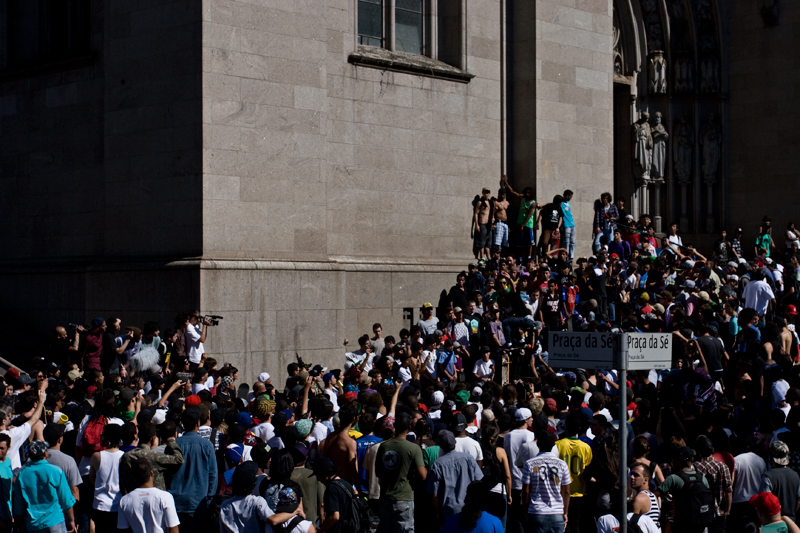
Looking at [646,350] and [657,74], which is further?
[657,74]

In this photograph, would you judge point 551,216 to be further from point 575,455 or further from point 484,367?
point 575,455

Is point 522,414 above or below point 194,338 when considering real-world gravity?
below

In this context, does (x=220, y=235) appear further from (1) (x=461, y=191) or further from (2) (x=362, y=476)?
(2) (x=362, y=476)

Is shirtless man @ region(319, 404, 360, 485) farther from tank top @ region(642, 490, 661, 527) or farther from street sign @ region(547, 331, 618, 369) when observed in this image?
tank top @ region(642, 490, 661, 527)

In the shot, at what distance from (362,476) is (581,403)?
9.18 feet

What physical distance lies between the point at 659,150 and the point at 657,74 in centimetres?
197

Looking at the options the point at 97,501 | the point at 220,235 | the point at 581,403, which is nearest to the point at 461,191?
the point at 220,235

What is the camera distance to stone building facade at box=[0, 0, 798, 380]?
17.9 metres

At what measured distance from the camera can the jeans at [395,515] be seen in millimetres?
9734

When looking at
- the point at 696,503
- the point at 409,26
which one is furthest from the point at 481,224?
the point at 696,503

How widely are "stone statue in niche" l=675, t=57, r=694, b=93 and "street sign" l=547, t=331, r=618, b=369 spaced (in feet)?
69.7

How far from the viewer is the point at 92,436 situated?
1034cm

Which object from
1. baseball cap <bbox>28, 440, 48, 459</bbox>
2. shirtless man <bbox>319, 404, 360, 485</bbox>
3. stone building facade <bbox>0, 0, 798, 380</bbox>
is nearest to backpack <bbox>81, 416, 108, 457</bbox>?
baseball cap <bbox>28, 440, 48, 459</bbox>

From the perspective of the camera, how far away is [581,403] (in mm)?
11859
